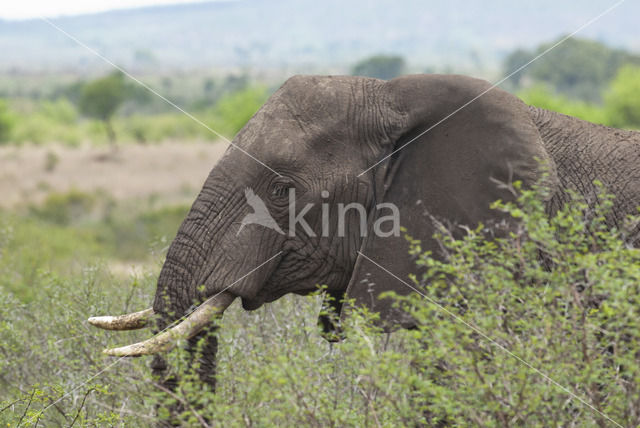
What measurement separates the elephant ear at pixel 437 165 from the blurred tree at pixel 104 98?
3812 cm

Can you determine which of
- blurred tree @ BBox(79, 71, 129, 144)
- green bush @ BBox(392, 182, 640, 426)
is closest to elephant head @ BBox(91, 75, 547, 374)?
green bush @ BBox(392, 182, 640, 426)

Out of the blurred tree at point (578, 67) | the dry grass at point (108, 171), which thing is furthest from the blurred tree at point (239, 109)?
the blurred tree at point (578, 67)

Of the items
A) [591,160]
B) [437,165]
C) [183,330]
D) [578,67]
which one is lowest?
[183,330]

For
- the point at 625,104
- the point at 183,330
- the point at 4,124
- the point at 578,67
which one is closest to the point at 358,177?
the point at 183,330

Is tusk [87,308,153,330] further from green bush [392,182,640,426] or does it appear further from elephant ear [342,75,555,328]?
green bush [392,182,640,426]

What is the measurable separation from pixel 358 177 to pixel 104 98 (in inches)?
1546

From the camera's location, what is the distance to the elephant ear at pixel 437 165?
364cm

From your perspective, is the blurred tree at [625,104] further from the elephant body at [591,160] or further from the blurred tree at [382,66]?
the blurred tree at [382,66]

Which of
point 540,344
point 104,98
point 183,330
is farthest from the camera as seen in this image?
point 104,98

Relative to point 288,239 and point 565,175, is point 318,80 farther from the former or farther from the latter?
point 565,175
